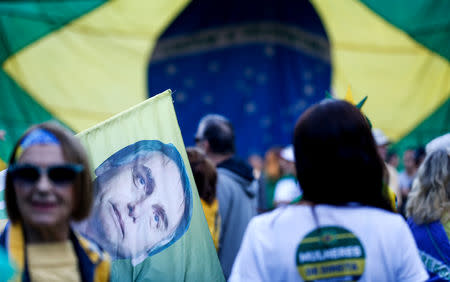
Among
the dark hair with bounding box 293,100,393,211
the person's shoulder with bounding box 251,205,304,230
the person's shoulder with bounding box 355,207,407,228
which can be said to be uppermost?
the dark hair with bounding box 293,100,393,211

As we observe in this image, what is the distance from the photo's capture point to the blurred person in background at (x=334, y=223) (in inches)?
71.7

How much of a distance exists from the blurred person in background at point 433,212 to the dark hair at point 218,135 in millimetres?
1518

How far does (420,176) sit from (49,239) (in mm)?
2368

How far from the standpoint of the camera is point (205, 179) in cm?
391

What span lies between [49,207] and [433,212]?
2.27 meters

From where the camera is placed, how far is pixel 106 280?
1933mm

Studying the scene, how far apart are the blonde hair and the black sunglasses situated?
2198mm

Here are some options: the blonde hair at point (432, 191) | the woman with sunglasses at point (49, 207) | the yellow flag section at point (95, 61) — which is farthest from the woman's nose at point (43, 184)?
the yellow flag section at point (95, 61)

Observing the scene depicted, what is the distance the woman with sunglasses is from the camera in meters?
1.79

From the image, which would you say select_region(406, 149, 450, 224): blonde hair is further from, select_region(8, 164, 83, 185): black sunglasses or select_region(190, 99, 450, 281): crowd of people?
select_region(8, 164, 83, 185): black sunglasses

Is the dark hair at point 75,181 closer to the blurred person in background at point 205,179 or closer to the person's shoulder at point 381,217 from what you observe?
the person's shoulder at point 381,217

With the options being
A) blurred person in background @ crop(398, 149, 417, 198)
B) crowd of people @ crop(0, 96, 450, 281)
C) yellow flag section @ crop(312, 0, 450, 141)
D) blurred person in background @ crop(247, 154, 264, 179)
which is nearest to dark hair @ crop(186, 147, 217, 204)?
crowd of people @ crop(0, 96, 450, 281)

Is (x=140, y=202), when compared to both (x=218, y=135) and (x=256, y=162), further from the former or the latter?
(x=256, y=162)

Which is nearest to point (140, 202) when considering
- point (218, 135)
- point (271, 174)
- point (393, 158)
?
point (218, 135)
